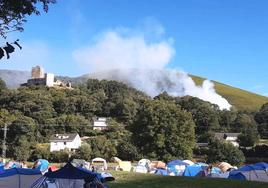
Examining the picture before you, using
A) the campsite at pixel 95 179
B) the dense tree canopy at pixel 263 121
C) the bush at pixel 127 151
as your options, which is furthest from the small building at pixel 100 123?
the campsite at pixel 95 179

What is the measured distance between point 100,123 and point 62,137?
1042 inches

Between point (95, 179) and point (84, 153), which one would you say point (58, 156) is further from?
point (95, 179)

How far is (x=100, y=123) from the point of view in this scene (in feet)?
407

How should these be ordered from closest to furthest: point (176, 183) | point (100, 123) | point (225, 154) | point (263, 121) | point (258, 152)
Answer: point (176, 183) < point (225, 154) < point (258, 152) < point (100, 123) < point (263, 121)

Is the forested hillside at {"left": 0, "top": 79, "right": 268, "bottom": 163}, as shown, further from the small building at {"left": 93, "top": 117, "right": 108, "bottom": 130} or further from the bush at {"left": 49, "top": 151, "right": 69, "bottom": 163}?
the small building at {"left": 93, "top": 117, "right": 108, "bottom": 130}

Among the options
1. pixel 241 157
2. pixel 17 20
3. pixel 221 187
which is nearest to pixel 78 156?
pixel 241 157

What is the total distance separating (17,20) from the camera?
5926 mm

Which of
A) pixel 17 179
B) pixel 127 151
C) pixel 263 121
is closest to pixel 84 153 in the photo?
pixel 127 151

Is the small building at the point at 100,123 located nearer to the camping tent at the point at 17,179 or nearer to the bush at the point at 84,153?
the bush at the point at 84,153

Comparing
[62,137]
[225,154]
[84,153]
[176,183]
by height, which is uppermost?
[62,137]

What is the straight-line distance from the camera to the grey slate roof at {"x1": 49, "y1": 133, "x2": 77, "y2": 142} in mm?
95981

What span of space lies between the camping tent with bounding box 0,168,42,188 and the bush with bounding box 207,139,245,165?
2111 inches

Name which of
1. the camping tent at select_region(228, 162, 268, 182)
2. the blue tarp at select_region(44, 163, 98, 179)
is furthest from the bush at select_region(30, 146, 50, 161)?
the blue tarp at select_region(44, 163, 98, 179)

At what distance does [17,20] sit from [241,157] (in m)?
65.6
